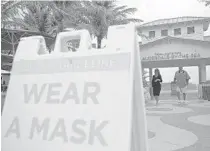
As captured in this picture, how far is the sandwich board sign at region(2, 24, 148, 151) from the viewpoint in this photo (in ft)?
6.53

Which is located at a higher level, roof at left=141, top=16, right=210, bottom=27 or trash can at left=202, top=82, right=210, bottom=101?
roof at left=141, top=16, right=210, bottom=27

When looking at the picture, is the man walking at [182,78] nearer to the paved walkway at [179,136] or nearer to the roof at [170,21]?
the paved walkway at [179,136]

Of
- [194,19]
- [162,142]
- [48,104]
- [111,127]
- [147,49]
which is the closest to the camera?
[111,127]

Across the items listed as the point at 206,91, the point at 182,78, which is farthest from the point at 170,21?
the point at 182,78

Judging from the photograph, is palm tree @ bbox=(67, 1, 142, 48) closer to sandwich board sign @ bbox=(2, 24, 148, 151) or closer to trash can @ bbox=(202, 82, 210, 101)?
trash can @ bbox=(202, 82, 210, 101)

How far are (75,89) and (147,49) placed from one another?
22292 mm

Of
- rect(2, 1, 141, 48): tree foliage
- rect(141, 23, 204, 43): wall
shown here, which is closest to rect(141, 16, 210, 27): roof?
rect(141, 23, 204, 43): wall

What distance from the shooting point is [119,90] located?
2.01 m

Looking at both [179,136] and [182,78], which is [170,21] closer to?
[182,78]

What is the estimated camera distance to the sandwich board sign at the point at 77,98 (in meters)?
1.99

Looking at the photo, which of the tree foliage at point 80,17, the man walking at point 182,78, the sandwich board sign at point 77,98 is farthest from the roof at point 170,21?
the sandwich board sign at point 77,98

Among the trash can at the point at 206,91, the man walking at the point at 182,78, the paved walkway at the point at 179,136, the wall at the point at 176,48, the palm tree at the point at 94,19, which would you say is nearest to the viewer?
the paved walkway at the point at 179,136

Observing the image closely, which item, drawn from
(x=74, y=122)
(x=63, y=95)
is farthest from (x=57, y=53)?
(x=74, y=122)

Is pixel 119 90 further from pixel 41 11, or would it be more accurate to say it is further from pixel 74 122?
pixel 41 11
